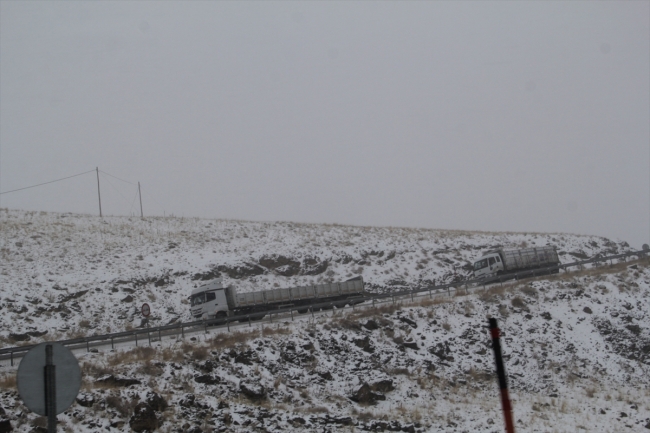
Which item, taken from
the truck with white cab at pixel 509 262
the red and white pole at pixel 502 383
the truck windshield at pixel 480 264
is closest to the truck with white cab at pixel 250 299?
the truck with white cab at pixel 509 262

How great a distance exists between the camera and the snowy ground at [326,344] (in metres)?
19.6

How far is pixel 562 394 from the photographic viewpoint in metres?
24.2

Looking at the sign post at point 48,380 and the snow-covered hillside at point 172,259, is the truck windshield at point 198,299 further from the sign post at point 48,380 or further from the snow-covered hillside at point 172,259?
the sign post at point 48,380

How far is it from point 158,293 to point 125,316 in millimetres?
3950

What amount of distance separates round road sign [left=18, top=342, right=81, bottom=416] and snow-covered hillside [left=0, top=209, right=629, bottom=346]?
2572cm

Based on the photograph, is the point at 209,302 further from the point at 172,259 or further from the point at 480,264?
the point at 480,264

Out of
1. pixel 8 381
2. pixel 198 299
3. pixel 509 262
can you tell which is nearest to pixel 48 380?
pixel 8 381

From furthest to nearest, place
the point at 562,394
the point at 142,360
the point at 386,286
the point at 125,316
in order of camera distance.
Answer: the point at 386,286 → the point at 125,316 → the point at 562,394 → the point at 142,360

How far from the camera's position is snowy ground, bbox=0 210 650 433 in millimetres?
19609

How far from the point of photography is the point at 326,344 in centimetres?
2712

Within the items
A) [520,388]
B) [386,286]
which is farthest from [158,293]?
[520,388]

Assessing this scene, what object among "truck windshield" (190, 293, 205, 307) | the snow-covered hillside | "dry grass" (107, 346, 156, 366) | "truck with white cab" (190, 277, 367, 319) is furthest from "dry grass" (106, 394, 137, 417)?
"truck windshield" (190, 293, 205, 307)

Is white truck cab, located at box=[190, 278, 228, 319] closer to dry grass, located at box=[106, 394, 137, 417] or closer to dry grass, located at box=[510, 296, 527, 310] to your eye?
dry grass, located at box=[510, 296, 527, 310]

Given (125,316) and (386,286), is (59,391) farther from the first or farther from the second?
(386,286)
